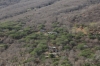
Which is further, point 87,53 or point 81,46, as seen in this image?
point 81,46

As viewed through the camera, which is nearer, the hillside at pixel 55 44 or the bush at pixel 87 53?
the hillside at pixel 55 44

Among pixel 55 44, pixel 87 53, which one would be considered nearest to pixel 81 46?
pixel 87 53

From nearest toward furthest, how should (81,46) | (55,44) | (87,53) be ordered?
(87,53) < (81,46) < (55,44)

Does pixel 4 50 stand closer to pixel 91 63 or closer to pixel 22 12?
pixel 91 63

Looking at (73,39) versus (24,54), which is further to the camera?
(73,39)

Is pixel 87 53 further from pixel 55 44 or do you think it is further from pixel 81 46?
pixel 55 44

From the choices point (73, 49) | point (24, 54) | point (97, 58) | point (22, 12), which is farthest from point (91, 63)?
point (22, 12)

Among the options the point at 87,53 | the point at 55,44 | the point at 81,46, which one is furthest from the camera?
the point at 55,44

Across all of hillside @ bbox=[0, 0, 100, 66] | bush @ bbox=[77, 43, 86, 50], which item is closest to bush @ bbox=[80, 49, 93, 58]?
hillside @ bbox=[0, 0, 100, 66]

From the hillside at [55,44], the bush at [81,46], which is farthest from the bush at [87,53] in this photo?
the bush at [81,46]

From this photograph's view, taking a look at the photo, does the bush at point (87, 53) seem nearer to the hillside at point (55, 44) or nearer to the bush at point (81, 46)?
the hillside at point (55, 44)

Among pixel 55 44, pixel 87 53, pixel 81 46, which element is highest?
pixel 87 53
